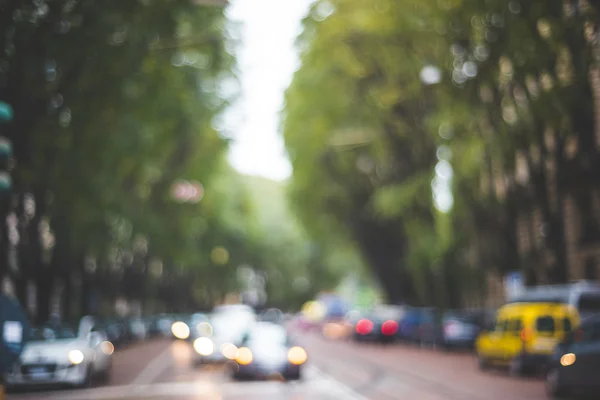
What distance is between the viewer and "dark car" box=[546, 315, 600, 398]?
1553cm

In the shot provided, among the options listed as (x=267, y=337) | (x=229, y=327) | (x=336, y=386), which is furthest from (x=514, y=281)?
(x=336, y=386)

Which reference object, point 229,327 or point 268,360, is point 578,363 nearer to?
point 268,360

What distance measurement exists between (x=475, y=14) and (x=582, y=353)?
328 inches

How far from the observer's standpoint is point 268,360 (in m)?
21.5

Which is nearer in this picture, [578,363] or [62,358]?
[578,363]

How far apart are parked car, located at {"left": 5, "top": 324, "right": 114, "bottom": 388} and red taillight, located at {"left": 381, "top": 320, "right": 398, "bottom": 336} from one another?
24151mm

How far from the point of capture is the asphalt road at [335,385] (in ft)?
57.7

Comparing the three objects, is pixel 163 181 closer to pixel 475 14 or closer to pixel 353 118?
pixel 353 118

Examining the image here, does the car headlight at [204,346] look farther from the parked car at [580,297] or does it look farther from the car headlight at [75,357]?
the parked car at [580,297]

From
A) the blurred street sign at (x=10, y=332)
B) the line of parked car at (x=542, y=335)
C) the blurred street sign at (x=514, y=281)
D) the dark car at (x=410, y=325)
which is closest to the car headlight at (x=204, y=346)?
the line of parked car at (x=542, y=335)

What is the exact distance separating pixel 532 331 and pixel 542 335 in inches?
9.8

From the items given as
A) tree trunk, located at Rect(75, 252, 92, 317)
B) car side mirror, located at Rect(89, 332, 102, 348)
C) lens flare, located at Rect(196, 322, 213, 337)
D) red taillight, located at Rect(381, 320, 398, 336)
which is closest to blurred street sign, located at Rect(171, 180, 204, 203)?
tree trunk, located at Rect(75, 252, 92, 317)

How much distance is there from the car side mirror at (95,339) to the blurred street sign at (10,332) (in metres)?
14.3

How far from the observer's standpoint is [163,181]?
4150 cm
